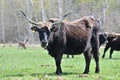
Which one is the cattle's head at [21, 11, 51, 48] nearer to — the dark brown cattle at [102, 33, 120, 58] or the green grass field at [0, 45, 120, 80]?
the green grass field at [0, 45, 120, 80]

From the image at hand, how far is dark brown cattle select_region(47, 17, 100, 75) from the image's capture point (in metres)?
15.4

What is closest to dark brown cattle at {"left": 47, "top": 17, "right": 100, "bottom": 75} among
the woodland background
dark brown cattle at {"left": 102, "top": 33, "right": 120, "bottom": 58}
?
dark brown cattle at {"left": 102, "top": 33, "right": 120, "bottom": 58}

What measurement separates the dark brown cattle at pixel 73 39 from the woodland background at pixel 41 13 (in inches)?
2023

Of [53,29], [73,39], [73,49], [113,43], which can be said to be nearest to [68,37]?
[73,39]

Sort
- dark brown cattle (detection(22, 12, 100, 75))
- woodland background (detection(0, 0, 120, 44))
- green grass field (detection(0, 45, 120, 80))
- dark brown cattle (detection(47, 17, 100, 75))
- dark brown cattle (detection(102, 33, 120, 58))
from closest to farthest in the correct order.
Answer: green grass field (detection(0, 45, 120, 80))
dark brown cattle (detection(22, 12, 100, 75))
dark brown cattle (detection(47, 17, 100, 75))
dark brown cattle (detection(102, 33, 120, 58))
woodland background (detection(0, 0, 120, 44))

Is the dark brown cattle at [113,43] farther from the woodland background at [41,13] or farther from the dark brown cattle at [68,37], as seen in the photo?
the woodland background at [41,13]

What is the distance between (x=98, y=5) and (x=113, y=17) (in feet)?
29.6

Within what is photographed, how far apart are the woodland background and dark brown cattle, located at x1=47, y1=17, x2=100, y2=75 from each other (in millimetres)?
Result: 51380

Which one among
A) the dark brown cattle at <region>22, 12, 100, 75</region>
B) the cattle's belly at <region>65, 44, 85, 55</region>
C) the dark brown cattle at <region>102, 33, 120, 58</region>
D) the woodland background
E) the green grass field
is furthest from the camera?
the woodland background

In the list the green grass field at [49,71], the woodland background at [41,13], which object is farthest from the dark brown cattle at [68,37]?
the woodland background at [41,13]

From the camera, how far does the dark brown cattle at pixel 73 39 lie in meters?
15.4

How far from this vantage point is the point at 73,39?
51.9 ft

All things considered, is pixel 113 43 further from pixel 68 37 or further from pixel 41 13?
pixel 41 13

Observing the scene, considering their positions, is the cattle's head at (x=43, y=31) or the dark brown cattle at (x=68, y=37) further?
the dark brown cattle at (x=68, y=37)
